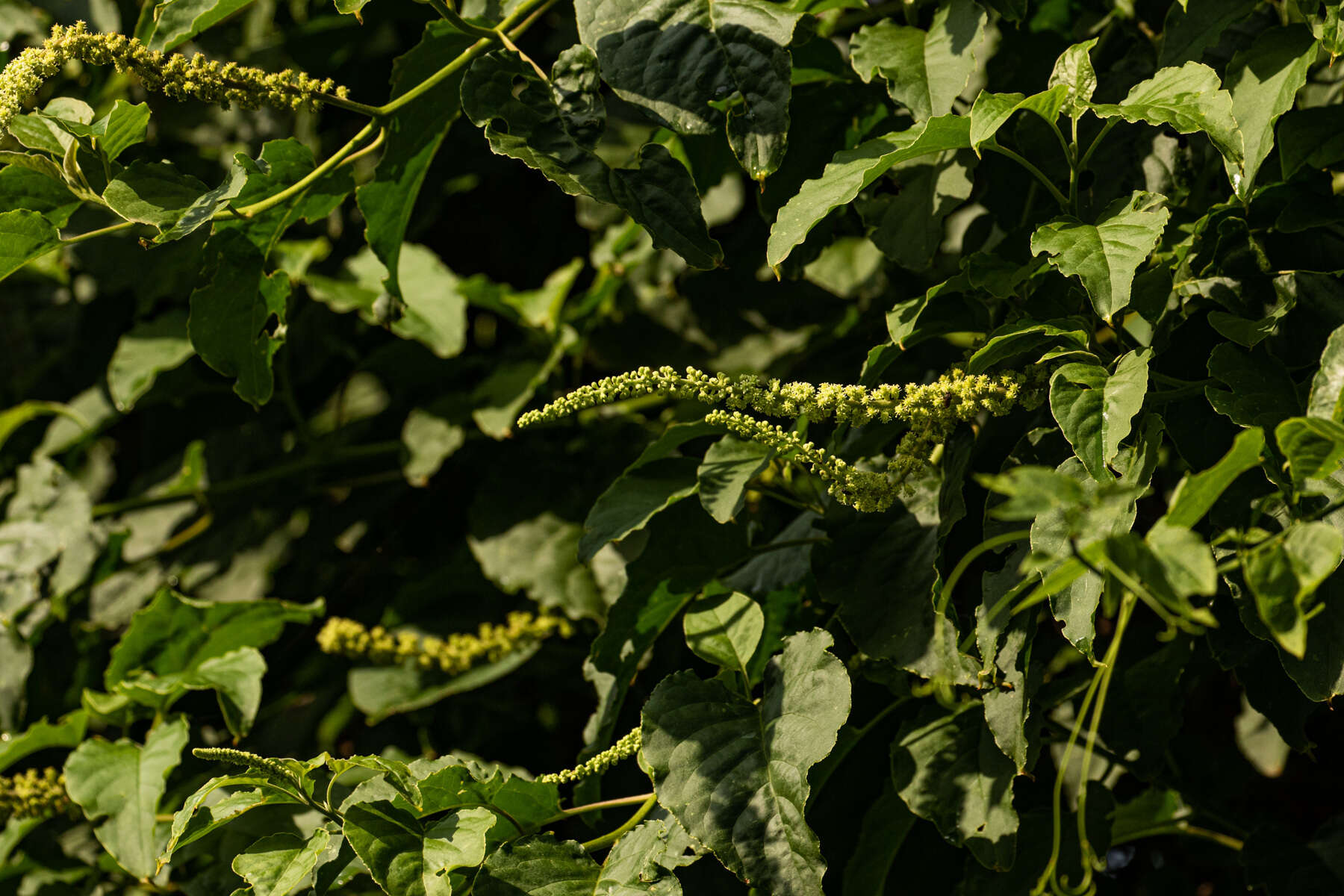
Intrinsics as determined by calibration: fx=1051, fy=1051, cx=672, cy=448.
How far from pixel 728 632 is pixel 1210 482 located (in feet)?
2.04

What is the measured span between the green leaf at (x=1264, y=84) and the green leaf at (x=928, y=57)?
0.92 feet

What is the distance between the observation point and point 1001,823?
1.14m

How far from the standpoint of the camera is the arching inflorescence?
1020 millimetres

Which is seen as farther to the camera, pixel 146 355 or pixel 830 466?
pixel 146 355

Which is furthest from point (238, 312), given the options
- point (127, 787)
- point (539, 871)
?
point (539, 871)

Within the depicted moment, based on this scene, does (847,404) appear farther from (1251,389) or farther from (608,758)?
(608,758)

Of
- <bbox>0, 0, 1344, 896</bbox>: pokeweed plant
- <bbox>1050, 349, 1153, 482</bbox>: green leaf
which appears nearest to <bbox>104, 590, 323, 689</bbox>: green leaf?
<bbox>0, 0, 1344, 896</bbox>: pokeweed plant

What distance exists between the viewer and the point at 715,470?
4.19 feet

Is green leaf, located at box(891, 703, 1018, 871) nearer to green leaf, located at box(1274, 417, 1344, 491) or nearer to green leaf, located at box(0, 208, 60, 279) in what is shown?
green leaf, located at box(1274, 417, 1344, 491)

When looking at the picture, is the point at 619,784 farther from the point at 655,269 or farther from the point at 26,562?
the point at 26,562

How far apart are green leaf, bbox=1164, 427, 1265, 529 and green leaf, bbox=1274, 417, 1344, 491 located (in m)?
0.06

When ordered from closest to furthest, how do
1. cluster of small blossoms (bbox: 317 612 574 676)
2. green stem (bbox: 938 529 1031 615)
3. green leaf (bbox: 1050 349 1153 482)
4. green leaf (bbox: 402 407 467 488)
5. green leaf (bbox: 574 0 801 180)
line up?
green stem (bbox: 938 529 1031 615)
green leaf (bbox: 1050 349 1153 482)
green leaf (bbox: 574 0 801 180)
cluster of small blossoms (bbox: 317 612 574 676)
green leaf (bbox: 402 407 467 488)

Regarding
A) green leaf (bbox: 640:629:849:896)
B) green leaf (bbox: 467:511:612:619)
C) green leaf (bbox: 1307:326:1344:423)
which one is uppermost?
green leaf (bbox: 1307:326:1344:423)

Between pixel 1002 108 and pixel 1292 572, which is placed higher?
pixel 1002 108
